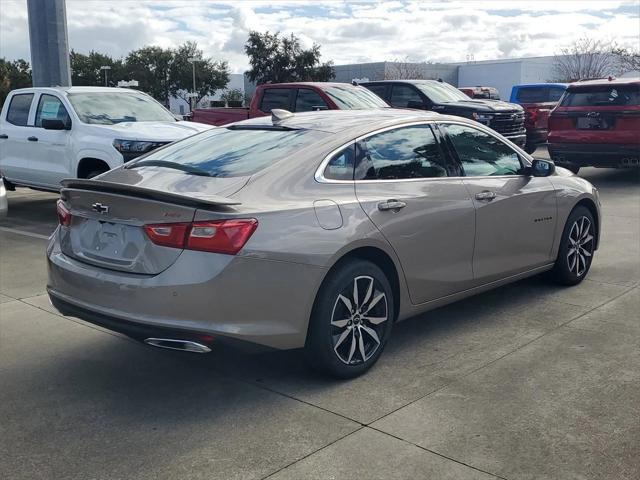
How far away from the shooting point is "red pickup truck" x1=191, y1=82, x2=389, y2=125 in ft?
41.5

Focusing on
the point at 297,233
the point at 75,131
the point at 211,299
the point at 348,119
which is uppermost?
the point at 348,119

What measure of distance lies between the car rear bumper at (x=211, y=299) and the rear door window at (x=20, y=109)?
7.69 meters

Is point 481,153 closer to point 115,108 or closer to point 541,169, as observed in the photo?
point 541,169

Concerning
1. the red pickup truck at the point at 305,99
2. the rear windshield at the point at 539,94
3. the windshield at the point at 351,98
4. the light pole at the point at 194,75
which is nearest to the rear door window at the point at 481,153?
the red pickup truck at the point at 305,99

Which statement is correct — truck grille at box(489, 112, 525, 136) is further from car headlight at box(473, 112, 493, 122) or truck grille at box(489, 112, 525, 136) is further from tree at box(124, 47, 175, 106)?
tree at box(124, 47, 175, 106)

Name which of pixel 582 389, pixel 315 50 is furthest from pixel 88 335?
pixel 315 50

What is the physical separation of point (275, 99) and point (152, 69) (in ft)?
225

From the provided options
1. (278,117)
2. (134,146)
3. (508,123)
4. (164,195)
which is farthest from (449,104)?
(164,195)

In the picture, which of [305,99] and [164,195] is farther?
[305,99]

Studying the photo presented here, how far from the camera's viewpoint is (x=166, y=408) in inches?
162

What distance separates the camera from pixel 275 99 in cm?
1359

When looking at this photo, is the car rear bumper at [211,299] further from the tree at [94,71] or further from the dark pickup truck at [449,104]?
the tree at [94,71]

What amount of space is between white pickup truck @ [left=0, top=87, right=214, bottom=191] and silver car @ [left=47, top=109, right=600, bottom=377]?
4.45 metres

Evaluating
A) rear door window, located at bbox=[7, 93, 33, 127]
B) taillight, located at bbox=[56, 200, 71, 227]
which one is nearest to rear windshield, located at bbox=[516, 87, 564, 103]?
rear door window, located at bbox=[7, 93, 33, 127]
